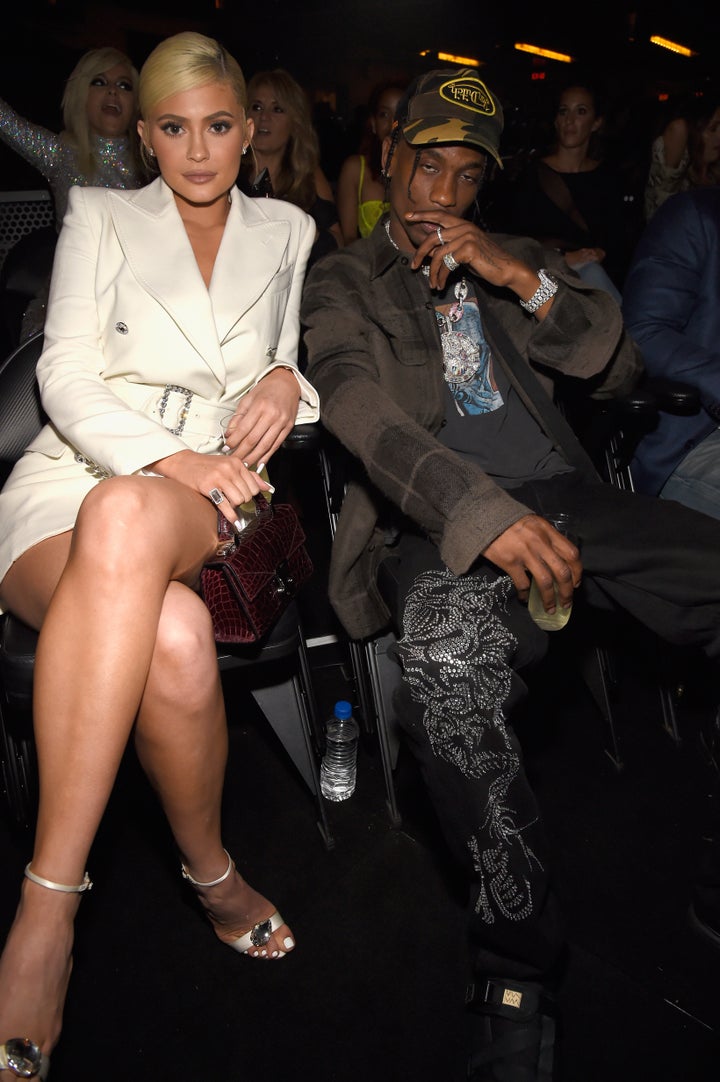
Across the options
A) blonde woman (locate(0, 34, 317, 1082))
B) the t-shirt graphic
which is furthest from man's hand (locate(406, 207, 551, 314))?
blonde woman (locate(0, 34, 317, 1082))

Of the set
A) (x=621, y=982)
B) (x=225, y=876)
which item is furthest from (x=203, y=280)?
(x=621, y=982)

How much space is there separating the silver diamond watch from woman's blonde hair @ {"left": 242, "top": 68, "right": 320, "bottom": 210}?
6.68 ft

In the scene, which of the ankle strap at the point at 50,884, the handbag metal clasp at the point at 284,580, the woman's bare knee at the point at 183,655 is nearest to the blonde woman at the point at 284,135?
the handbag metal clasp at the point at 284,580

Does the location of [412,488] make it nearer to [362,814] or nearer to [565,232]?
[362,814]

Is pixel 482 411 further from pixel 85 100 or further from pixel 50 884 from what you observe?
pixel 85 100

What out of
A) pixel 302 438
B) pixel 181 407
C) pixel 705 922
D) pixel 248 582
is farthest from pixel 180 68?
pixel 705 922

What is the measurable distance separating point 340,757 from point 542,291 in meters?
1.33

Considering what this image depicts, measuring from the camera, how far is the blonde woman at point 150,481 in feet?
4.09

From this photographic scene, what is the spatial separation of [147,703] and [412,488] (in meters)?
0.66

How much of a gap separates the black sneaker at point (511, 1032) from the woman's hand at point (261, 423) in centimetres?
111

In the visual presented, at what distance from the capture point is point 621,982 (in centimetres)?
156

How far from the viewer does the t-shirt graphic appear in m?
1.90

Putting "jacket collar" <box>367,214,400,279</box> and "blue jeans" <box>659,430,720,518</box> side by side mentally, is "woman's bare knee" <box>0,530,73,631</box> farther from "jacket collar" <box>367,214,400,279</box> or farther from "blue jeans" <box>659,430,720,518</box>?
"blue jeans" <box>659,430,720,518</box>

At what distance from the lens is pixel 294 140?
3.53 m
